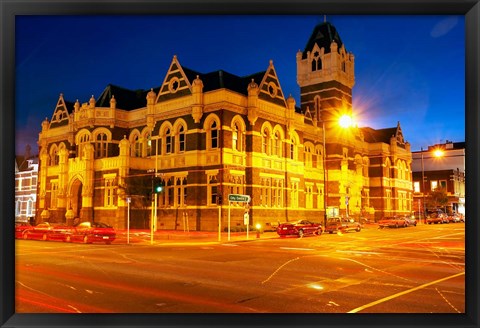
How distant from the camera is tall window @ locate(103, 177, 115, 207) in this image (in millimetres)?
34344

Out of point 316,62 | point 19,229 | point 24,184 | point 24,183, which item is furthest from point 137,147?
point 19,229

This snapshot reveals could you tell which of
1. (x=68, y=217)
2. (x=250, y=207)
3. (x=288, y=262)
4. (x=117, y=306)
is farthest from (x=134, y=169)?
(x=117, y=306)

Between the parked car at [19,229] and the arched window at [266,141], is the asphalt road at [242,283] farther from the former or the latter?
the arched window at [266,141]

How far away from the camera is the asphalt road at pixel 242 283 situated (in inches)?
347

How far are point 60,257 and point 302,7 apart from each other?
13.4 metres

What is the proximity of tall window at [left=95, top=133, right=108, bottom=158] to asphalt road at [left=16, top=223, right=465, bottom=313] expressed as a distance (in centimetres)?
2054

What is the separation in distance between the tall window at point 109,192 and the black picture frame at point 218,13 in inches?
1059

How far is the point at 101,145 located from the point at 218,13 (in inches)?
1242

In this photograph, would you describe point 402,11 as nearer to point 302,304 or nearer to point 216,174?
point 302,304

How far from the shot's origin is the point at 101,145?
123 ft

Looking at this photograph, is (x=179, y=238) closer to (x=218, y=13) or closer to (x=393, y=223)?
(x=393, y=223)

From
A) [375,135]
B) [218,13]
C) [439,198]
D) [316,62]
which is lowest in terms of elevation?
[439,198]

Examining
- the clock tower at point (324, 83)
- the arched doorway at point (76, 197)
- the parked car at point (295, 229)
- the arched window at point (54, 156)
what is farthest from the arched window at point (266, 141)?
the arched window at point (54, 156)

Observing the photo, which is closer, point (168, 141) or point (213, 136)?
point (213, 136)
